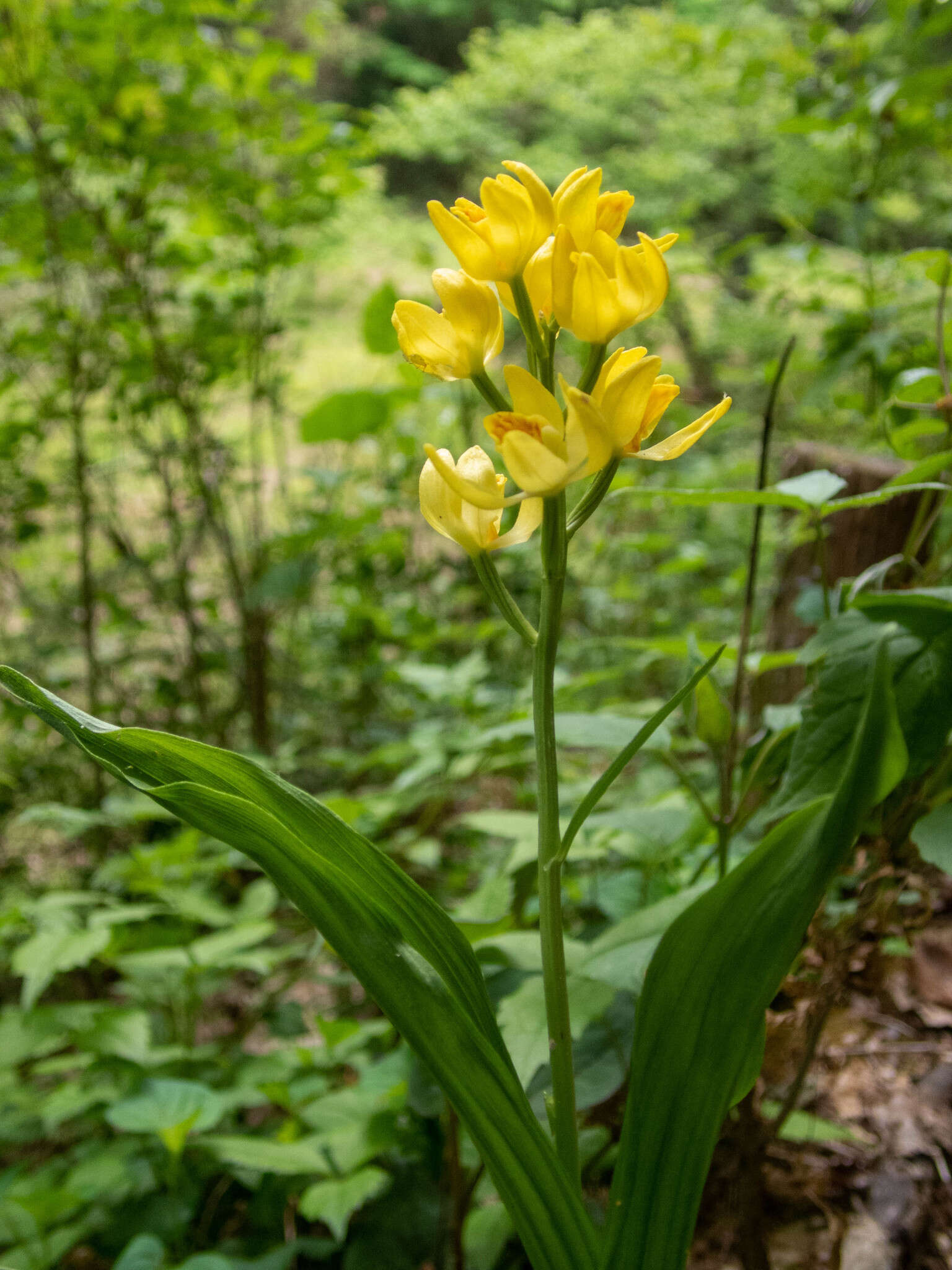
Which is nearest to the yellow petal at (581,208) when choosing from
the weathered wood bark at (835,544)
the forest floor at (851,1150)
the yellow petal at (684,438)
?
the yellow petal at (684,438)

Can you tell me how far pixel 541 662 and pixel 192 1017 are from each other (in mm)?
Answer: 887

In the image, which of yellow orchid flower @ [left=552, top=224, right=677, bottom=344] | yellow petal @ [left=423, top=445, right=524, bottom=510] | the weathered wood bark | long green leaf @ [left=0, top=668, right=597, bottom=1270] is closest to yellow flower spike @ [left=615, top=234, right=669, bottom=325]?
yellow orchid flower @ [left=552, top=224, right=677, bottom=344]

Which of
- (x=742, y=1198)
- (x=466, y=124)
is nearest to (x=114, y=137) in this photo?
(x=742, y=1198)

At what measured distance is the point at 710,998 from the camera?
0.35 m

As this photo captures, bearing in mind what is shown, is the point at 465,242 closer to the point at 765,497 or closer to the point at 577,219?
the point at 577,219

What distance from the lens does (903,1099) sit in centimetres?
77

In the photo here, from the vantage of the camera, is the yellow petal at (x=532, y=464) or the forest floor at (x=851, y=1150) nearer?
the yellow petal at (x=532, y=464)

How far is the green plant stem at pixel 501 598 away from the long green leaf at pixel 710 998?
0.47ft

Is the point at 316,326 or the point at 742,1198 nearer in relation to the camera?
the point at 742,1198

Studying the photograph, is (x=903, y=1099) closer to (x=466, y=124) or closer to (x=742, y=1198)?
(x=742, y=1198)

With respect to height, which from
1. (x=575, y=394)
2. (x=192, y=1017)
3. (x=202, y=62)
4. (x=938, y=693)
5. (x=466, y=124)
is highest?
(x=466, y=124)

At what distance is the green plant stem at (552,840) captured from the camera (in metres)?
0.38

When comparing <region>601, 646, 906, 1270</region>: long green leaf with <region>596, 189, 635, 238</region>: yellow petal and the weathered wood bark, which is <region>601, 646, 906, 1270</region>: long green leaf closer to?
<region>596, 189, 635, 238</region>: yellow petal

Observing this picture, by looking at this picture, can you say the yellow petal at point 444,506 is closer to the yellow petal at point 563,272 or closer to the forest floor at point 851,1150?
the yellow petal at point 563,272
